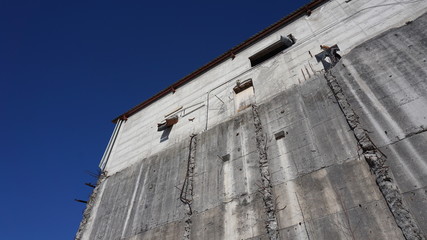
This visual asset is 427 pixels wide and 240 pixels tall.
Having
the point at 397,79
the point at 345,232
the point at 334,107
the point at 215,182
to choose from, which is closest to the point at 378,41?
the point at 397,79

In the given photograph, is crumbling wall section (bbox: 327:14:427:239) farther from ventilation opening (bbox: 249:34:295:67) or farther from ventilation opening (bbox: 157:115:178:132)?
ventilation opening (bbox: 157:115:178:132)

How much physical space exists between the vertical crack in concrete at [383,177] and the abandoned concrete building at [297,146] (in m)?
0.03

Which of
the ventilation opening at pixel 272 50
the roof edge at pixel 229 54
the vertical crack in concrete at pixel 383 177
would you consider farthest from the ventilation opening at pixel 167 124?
the vertical crack in concrete at pixel 383 177

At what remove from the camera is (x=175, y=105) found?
18.0m

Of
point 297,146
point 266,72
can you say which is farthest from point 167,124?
point 297,146

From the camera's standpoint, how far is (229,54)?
58.2 ft

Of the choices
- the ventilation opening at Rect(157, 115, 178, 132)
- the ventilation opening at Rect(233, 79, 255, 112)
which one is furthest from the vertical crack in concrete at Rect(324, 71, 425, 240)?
the ventilation opening at Rect(157, 115, 178, 132)

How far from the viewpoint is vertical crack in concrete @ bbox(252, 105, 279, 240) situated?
8230mm

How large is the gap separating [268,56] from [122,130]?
12.7 metres

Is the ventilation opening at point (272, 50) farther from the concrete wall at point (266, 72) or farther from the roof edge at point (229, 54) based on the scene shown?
the roof edge at point (229, 54)

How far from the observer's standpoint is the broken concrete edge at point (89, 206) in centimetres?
1372

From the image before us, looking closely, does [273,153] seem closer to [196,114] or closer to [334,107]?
[334,107]

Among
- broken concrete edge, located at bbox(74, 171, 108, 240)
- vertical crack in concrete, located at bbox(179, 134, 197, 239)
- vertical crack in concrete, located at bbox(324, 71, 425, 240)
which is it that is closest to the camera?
vertical crack in concrete, located at bbox(324, 71, 425, 240)

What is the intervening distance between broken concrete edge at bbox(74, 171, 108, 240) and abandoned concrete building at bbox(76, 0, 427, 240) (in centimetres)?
11
